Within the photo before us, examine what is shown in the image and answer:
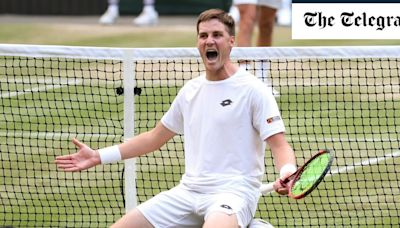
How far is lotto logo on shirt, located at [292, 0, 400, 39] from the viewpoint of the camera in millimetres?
13828

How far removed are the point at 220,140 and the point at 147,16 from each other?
13200mm

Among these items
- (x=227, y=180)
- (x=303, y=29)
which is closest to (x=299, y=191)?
(x=227, y=180)

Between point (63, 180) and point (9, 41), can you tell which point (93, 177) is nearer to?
point (63, 180)

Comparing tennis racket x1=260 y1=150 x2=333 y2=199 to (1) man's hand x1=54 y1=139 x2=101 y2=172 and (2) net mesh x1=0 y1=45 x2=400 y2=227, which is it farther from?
(2) net mesh x1=0 y1=45 x2=400 y2=227

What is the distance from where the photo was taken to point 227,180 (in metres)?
7.05

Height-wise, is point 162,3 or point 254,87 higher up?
point 162,3

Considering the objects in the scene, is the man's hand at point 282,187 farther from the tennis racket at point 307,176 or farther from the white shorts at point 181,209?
the white shorts at point 181,209

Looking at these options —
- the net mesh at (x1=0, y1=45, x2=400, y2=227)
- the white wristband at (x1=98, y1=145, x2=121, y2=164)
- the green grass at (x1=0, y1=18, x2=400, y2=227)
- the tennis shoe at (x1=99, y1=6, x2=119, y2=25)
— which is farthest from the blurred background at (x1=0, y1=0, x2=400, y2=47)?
the white wristband at (x1=98, y1=145, x2=121, y2=164)

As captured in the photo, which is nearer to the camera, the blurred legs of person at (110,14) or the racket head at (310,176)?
the racket head at (310,176)

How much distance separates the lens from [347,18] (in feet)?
46.2

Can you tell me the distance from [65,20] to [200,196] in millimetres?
14104

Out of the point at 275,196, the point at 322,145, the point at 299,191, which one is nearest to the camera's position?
the point at 299,191

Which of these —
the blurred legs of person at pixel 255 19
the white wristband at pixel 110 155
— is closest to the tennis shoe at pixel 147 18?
the blurred legs of person at pixel 255 19

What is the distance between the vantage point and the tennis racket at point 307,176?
254 inches
